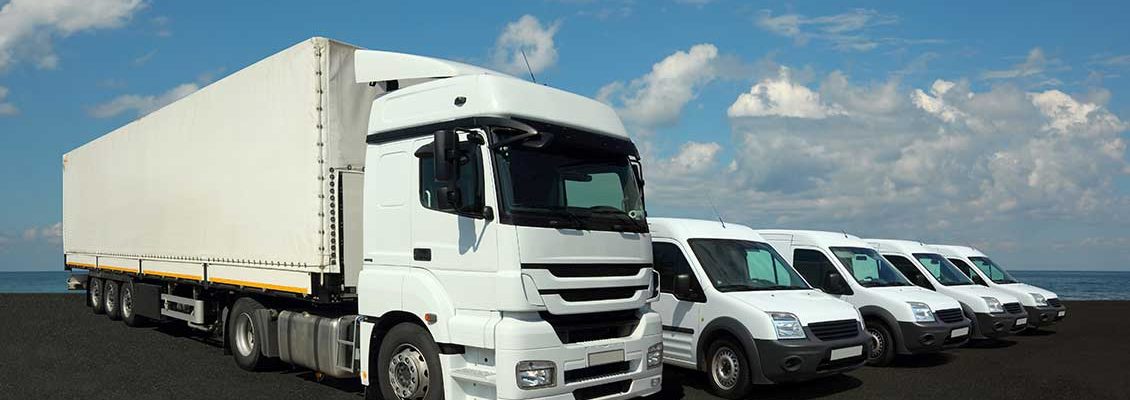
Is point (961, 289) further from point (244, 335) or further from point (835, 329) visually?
point (244, 335)

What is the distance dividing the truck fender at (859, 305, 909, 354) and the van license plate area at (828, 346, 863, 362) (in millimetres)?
2453

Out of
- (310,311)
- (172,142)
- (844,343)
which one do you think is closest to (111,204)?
(172,142)

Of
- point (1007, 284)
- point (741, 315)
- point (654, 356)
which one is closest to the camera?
point (654, 356)

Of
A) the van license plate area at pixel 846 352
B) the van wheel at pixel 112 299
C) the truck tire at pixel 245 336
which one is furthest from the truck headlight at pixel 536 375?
the van wheel at pixel 112 299

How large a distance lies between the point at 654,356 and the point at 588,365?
0.94m

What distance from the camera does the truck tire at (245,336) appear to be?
9844 millimetres

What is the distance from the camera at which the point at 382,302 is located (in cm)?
738

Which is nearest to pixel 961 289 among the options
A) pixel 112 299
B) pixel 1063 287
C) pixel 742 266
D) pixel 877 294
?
pixel 877 294

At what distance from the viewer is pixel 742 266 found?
983 cm

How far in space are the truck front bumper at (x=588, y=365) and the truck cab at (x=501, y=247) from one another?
0.01 m

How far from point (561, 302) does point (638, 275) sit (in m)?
1.05

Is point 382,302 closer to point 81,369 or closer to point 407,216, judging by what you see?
point 407,216

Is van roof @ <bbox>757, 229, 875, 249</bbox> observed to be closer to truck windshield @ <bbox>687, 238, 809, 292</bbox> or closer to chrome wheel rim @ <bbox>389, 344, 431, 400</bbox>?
truck windshield @ <bbox>687, 238, 809, 292</bbox>

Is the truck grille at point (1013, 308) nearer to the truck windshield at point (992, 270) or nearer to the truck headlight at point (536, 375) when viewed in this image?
the truck windshield at point (992, 270)
